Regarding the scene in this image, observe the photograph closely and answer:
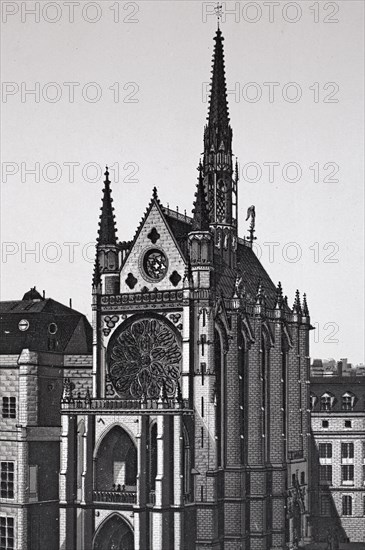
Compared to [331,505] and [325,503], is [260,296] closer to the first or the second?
[325,503]

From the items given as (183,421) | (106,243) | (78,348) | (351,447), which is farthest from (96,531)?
(351,447)

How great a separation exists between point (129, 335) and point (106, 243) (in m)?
7.18

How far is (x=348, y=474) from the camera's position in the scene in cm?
9900

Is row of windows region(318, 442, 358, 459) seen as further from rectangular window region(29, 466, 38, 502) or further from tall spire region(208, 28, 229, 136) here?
rectangular window region(29, 466, 38, 502)

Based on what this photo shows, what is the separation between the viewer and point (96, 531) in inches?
2763

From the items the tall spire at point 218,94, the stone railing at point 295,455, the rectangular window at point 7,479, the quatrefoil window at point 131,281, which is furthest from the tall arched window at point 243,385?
the tall spire at point 218,94

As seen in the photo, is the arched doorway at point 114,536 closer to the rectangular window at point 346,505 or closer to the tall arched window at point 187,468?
the tall arched window at point 187,468

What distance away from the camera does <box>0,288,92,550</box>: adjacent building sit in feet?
244

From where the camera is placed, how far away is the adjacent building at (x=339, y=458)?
9762 cm

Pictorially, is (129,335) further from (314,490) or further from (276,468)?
(314,490)

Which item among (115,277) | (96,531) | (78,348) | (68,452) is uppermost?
(115,277)

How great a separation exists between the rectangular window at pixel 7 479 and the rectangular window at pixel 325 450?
35206mm

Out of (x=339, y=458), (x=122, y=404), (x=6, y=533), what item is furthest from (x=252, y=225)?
(x=6, y=533)

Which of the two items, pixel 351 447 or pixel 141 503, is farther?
pixel 351 447
